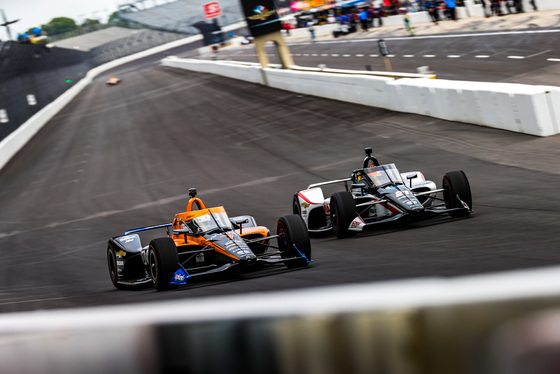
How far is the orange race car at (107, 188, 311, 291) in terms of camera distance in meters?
10.1

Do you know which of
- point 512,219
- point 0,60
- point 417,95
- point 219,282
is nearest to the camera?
point 219,282

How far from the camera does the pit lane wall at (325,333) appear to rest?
269 cm

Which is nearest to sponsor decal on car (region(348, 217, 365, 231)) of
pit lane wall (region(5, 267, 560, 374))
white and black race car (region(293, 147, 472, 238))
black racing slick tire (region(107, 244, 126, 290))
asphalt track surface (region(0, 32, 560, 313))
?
white and black race car (region(293, 147, 472, 238))

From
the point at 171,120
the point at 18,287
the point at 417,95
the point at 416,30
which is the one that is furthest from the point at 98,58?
the point at 18,287

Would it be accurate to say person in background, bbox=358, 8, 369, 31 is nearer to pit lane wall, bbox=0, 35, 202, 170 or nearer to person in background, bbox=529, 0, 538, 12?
person in background, bbox=529, 0, 538, 12

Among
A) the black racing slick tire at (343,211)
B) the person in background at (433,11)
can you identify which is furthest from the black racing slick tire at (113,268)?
the person in background at (433,11)

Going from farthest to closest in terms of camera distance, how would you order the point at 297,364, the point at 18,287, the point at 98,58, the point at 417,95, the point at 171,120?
the point at 98,58, the point at 171,120, the point at 417,95, the point at 18,287, the point at 297,364

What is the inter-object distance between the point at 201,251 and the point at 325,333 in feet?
25.1

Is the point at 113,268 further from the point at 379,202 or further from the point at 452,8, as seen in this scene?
the point at 452,8

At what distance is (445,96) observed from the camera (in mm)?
23062

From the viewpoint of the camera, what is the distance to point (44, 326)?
10.8 ft

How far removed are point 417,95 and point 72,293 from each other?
16.2 m

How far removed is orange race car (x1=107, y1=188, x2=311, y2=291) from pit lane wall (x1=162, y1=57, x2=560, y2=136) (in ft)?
30.3

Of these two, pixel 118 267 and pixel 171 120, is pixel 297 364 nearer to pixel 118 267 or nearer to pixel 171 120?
pixel 118 267
